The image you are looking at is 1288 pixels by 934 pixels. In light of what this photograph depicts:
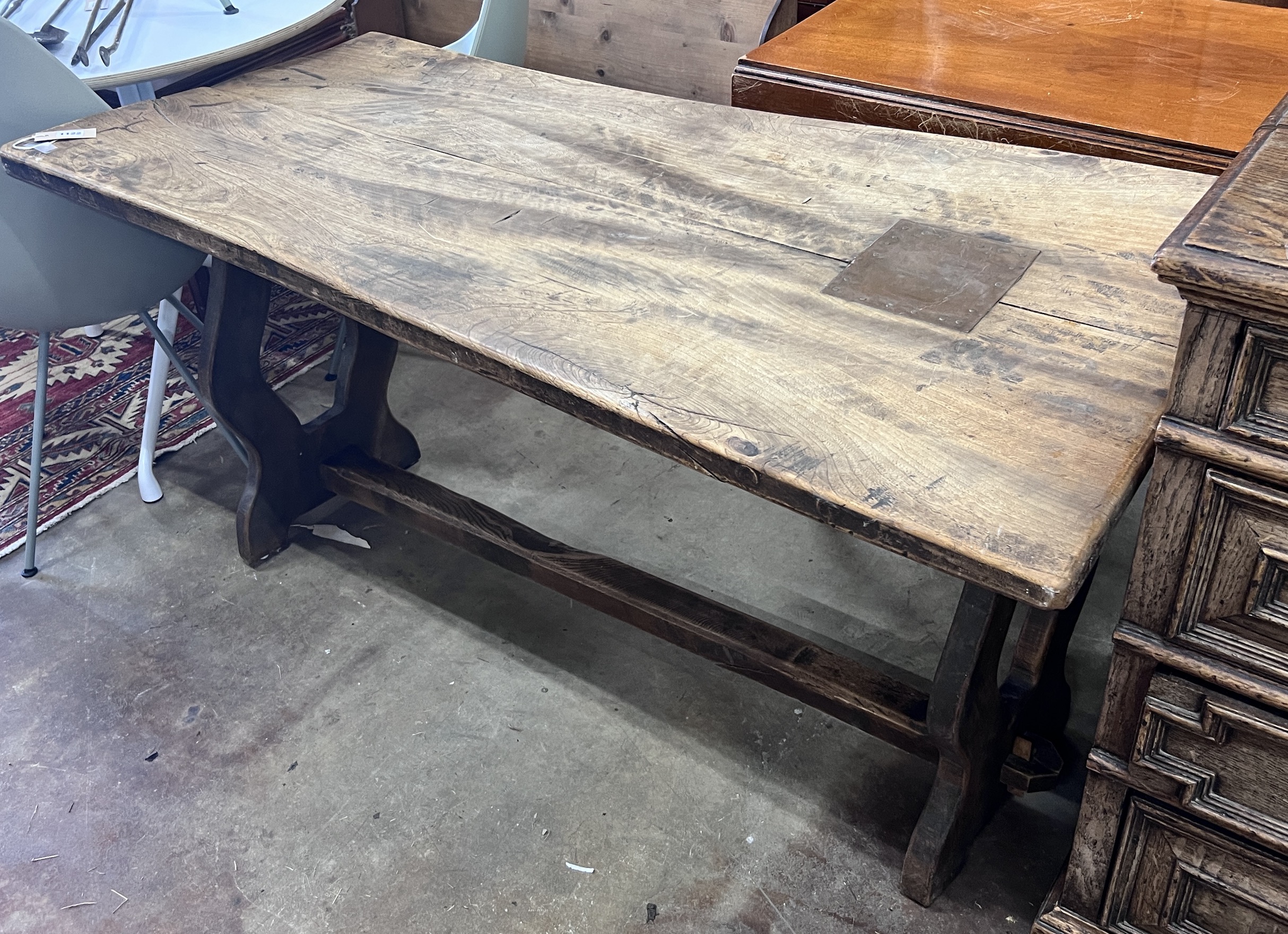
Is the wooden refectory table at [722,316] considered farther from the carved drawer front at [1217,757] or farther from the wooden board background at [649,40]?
the wooden board background at [649,40]

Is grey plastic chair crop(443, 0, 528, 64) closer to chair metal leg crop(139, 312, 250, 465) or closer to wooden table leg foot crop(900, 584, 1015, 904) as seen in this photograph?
chair metal leg crop(139, 312, 250, 465)

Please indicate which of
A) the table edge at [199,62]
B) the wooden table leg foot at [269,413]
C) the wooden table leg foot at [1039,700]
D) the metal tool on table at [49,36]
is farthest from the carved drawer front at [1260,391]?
the metal tool on table at [49,36]

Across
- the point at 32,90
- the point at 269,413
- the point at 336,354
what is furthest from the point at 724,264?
the point at 336,354

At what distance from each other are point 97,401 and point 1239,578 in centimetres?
238

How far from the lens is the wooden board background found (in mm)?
2982

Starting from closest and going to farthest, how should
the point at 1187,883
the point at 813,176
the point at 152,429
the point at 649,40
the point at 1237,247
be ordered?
the point at 1237,247 < the point at 1187,883 < the point at 813,176 < the point at 152,429 < the point at 649,40

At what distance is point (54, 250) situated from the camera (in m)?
1.74

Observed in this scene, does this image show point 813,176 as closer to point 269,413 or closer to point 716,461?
point 716,461

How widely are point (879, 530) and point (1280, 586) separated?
0.34 m

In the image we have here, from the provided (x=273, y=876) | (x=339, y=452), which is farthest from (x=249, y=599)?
(x=273, y=876)

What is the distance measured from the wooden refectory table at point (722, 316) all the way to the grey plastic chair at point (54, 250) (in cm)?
9

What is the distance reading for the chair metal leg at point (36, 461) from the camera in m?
1.91

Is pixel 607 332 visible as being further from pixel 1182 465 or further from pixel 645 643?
pixel 645 643

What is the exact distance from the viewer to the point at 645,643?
180 centimetres
